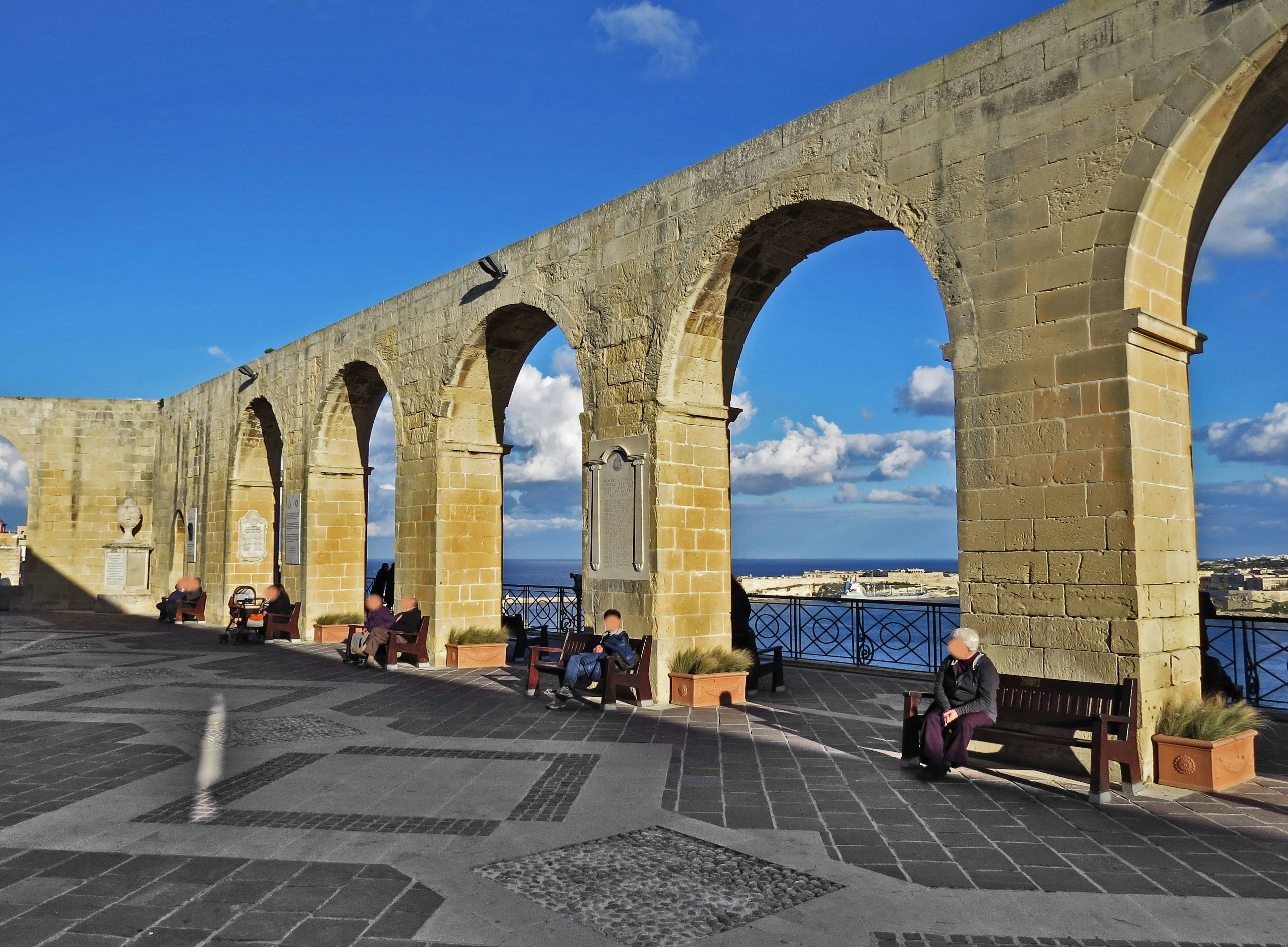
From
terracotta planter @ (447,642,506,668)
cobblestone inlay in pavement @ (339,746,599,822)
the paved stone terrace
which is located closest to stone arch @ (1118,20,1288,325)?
the paved stone terrace

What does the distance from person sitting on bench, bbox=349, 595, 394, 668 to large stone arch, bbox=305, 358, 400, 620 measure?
3.77 m

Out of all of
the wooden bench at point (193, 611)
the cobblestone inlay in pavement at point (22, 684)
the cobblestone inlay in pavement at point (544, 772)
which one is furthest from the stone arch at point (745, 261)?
the wooden bench at point (193, 611)

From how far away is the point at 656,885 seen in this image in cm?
391

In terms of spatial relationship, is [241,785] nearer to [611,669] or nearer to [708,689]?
[611,669]

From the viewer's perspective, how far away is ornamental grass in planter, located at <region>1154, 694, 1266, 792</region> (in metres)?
5.45

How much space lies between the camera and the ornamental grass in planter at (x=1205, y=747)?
5449 mm

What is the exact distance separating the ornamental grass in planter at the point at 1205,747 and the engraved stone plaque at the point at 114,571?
22.4m

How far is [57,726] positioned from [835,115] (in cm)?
796

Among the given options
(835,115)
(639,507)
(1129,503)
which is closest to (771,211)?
(835,115)

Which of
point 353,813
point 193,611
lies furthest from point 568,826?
point 193,611

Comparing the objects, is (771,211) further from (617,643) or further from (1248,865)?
(1248,865)

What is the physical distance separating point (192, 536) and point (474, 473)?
11.1m

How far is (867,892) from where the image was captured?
3795mm

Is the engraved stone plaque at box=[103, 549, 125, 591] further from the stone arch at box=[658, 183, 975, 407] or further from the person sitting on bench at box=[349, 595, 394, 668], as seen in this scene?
the stone arch at box=[658, 183, 975, 407]
